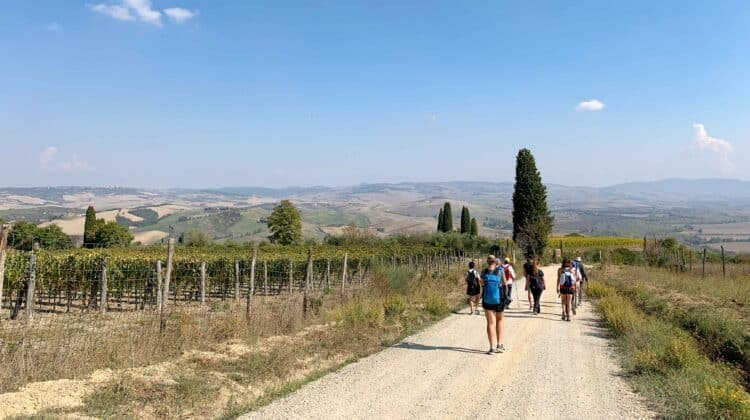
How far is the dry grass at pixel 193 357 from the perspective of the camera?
6527mm

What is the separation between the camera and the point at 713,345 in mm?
12320

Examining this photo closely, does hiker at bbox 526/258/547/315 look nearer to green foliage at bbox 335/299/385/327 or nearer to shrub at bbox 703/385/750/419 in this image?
green foliage at bbox 335/299/385/327

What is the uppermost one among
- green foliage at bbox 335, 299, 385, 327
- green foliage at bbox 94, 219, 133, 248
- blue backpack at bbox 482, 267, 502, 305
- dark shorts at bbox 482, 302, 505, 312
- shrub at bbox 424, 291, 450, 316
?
blue backpack at bbox 482, 267, 502, 305

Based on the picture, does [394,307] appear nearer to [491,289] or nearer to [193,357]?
[491,289]

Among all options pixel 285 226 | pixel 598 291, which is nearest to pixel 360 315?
pixel 598 291

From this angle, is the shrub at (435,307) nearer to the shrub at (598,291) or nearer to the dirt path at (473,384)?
the dirt path at (473,384)

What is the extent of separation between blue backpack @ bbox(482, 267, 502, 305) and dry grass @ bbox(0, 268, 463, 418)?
232 cm

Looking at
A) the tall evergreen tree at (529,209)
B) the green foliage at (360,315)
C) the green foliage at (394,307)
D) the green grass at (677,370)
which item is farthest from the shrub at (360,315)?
the tall evergreen tree at (529,209)

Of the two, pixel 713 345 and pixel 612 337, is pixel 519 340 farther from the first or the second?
pixel 713 345

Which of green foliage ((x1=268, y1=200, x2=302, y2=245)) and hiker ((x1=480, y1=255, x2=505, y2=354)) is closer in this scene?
hiker ((x1=480, y1=255, x2=505, y2=354))

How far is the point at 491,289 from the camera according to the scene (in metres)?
10.2

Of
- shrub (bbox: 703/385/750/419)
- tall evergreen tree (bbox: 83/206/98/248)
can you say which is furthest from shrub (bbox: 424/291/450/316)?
tall evergreen tree (bbox: 83/206/98/248)

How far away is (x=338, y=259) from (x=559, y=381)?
23328 mm

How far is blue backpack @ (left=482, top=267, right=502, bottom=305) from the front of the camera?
397 inches
